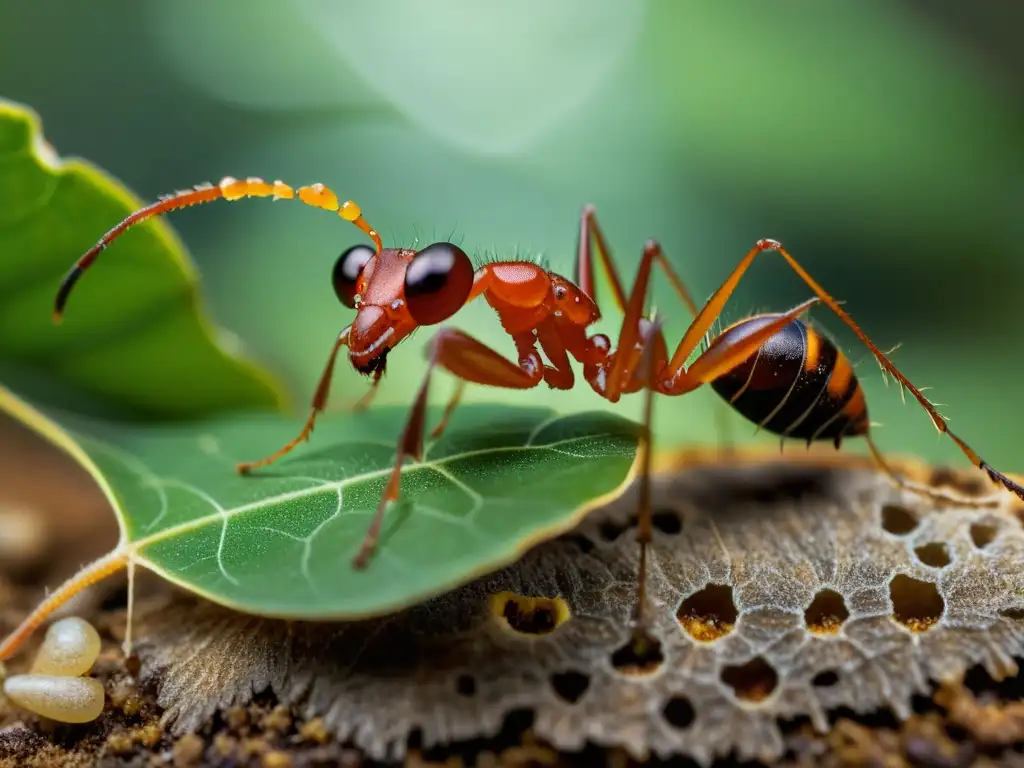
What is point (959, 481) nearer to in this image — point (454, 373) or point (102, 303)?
point (454, 373)

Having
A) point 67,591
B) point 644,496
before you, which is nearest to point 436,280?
point 644,496

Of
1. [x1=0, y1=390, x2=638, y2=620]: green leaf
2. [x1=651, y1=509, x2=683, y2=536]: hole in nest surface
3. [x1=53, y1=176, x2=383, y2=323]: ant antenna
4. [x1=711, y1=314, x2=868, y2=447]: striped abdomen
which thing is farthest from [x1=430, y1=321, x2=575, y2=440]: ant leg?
[x1=53, y1=176, x2=383, y2=323]: ant antenna

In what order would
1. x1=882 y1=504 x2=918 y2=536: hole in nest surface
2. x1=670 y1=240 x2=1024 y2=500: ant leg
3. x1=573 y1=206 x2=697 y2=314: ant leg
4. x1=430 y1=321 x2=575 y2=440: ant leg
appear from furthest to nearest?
x1=573 y1=206 x2=697 y2=314: ant leg → x1=430 y1=321 x2=575 y2=440: ant leg → x1=670 y1=240 x2=1024 y2=500: ant leg → x1=882 y1=504 x2=918 y2=536: hole in nest surface

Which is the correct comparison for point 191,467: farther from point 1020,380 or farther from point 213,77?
point 213,77

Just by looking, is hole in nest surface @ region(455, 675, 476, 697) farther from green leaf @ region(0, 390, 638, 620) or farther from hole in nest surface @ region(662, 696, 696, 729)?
hole in nest surface @ region(662, 696, 696, 729)

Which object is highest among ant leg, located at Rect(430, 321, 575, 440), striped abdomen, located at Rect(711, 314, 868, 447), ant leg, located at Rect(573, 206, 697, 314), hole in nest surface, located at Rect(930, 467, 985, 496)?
ant leg, located at Rect(573, 206, 697, 314)

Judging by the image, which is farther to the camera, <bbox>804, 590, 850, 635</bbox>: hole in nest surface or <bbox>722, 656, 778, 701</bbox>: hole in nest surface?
<bbox>804, 590, 850, 635</bbox>: hole in nest surface

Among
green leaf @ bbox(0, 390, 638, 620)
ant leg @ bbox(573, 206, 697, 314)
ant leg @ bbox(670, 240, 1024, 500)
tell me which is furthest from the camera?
ant leg @ bbox(573, 206, 697, 314)
